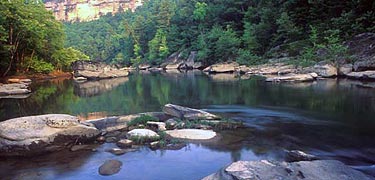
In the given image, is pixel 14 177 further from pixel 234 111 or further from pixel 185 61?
pixel 185 61

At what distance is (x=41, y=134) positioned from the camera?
359 inches

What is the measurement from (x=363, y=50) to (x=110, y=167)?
2525 cm

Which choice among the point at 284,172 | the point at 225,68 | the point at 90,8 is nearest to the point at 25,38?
the point at 225,68

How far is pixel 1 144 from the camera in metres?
8.77

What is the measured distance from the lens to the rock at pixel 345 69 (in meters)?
26.5

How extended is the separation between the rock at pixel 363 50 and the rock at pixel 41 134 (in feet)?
70.8

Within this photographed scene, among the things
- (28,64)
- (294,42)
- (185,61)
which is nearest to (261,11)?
(294,42)

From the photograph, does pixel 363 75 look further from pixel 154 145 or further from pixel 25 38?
pixel 25 38

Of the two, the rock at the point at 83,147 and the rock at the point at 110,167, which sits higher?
the rock at the point at 83,147

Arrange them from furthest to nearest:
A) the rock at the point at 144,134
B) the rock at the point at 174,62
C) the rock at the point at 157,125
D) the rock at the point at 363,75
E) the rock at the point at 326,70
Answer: the rock at the point at 174,62 < the rock at the point at 326,70 < the rock at the point at 363,75 < the rock at the point at 157,125 < the rock at the point at 144,134

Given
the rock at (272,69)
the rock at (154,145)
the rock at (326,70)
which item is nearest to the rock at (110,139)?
the rock at (154,145)

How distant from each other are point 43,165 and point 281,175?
18.5ft

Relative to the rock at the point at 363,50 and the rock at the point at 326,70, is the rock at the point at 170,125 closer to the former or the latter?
the rock at the point at 363,50

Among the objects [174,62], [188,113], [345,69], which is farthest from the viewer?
[174,62]
